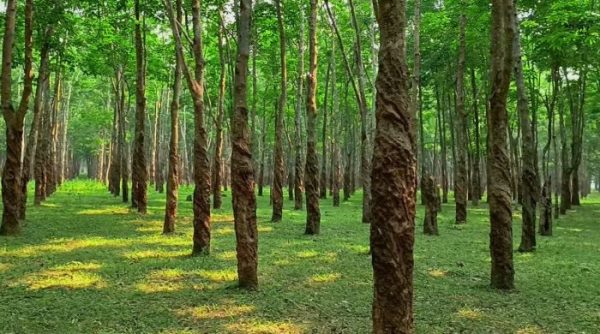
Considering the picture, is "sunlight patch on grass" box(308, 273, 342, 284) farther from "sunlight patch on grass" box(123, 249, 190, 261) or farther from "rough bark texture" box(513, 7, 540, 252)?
"rough bark texture" box(513, 7, 540, 252)

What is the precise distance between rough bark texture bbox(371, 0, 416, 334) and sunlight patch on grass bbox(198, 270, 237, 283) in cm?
496

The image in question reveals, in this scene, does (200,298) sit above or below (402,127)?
below

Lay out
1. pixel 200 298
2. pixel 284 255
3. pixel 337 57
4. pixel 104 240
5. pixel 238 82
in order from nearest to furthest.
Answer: pixel 200 298 → pixel 238 82 → pixel 284 255 → pixel 104 240 → pixel 337 57

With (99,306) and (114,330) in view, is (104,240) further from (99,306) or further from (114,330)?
(114,330)

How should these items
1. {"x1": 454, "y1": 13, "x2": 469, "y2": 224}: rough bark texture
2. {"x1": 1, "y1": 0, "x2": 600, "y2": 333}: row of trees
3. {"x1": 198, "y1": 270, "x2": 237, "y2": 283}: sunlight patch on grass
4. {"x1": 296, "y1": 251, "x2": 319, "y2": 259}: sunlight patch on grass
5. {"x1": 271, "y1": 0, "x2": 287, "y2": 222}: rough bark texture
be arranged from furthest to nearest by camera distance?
{"x1": 454, "y1": 13, "x2": 469, "y2": 224}: rough bark texture
{"x1": 271, "y1": 0, "x2": 287, "y2": 222}: rough bark texture
{"x1": 296, "y1": 251, "x2": 319, "y2": 259}: sunlight patch on grass
{"x1": 198, "y1": 270, "x2": 237, "y2": 283}: sunlight patch on grass
{"x1": 1, "y1": 0, "x2": 600, "y2": 333}: row of trees

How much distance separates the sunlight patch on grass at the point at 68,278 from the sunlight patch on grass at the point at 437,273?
19.7 feet

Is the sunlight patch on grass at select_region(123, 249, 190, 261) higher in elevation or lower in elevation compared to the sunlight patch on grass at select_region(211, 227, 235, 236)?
lower

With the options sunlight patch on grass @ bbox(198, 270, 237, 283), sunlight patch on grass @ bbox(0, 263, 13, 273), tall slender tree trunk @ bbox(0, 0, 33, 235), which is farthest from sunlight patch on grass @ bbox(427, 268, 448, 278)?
tall slender tree trunk @ bbox(0, 0, 33, 235)

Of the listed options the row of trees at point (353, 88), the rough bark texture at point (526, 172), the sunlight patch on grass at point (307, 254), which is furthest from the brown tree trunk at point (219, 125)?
the rough bark texture at point (526, 172)

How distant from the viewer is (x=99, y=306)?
24.6 ft

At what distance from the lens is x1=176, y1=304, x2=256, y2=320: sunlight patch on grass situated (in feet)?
23.2

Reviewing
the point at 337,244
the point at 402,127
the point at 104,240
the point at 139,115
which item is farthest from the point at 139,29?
the point at 402,127

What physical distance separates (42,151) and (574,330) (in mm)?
21359

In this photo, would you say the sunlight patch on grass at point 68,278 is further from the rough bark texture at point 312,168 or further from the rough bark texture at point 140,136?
the rough bark texture at point 140,136
